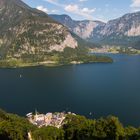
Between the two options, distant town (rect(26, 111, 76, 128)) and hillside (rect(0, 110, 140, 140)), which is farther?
distant town (rect(26, 111, 76, 128))

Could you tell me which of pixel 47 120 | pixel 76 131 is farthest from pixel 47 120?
pixel 76 131

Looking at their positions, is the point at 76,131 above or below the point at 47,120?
above

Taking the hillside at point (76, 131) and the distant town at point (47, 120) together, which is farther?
the distant town at point (47, 120)

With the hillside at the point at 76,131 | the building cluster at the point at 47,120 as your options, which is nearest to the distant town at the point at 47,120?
the building cluster at the point at 47,120

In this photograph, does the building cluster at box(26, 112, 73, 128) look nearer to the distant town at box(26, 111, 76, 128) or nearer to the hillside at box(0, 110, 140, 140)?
the distant town at box(26, 111, 76, 128)

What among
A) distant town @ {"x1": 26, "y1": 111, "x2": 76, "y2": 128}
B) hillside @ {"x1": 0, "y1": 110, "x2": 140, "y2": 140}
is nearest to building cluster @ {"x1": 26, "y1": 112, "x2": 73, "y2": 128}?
distant town @ {"x1": 26, "y1": 111, "x2": 76, "y2": 128}

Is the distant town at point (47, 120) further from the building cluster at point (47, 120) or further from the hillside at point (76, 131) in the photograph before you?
the hillside at point (76, 131)

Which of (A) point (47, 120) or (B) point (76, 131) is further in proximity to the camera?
(A) point (47, 120)

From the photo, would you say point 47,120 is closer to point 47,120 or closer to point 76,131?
point 47,120

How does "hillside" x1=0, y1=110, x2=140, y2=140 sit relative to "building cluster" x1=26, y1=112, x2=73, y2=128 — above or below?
above

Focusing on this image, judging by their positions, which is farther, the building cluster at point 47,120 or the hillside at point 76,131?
the building cluster at point 47,120

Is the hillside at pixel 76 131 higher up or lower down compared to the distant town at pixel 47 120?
higher up

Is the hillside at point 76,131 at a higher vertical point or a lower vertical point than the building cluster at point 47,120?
higher
